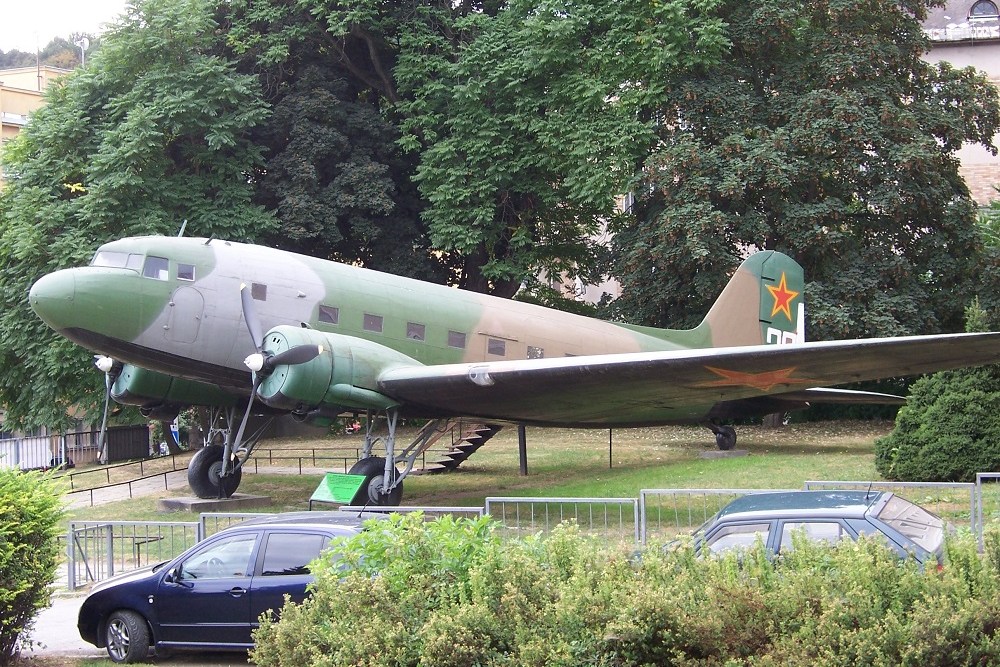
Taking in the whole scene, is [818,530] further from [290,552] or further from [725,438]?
[725,438]

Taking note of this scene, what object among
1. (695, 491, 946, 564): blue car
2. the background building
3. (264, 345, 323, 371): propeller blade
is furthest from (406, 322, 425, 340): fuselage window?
the background building

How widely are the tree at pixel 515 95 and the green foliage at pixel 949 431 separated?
13.0m

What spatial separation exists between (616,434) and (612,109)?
32.8ft

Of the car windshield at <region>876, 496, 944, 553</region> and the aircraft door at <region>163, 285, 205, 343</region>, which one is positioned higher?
the aircraft door at <region>163, 285, 205, 343</region>

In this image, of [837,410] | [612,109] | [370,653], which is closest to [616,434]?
[837,410]

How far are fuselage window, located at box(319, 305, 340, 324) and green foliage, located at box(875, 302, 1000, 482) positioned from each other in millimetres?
9972

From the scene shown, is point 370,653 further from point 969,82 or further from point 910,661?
→ point 969,82

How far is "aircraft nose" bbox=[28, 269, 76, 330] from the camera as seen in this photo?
16.8m

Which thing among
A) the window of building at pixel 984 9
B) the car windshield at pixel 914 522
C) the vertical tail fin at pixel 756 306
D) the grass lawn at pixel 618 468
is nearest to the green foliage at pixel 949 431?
the grass lawn at pixel 618 468

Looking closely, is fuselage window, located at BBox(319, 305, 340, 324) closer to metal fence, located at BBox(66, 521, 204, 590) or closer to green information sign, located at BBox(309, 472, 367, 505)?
green information sign, located at BBox(309, 472, 367, 505)

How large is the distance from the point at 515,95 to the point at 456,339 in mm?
14531

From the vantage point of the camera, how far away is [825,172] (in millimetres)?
28453

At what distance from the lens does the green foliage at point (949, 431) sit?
683 inches

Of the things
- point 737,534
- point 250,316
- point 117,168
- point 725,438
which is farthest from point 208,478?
point 737,534
